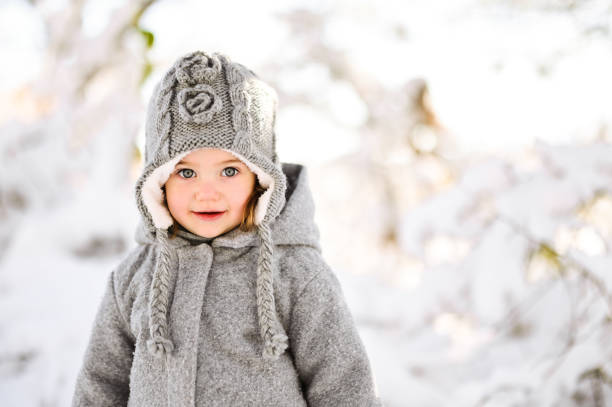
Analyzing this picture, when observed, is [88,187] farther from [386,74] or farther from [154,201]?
[154,201]

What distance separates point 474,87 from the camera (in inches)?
97.0

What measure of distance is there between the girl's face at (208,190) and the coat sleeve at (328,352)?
24cm

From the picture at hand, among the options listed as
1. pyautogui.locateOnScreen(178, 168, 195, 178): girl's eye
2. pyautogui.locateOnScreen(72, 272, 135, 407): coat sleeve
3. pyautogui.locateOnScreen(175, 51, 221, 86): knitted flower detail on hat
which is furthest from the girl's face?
pyautogui.locateOnScreen(72, 272, 135, 407): coat sleeve

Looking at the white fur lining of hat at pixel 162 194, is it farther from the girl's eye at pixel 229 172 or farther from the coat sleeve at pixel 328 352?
the coat sleeve at pixel 328 352

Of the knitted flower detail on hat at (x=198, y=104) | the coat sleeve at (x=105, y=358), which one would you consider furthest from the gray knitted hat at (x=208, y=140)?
the coat sleeve at (x=105, y=358)

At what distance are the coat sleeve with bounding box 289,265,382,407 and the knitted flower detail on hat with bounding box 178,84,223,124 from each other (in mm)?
410

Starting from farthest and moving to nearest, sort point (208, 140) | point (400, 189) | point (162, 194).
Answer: point (400, 189), point (162, 194), point (208, 140)

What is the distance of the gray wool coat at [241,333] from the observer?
1.01m

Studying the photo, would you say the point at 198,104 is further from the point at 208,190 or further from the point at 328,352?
the point at 328,352

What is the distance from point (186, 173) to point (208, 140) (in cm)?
10

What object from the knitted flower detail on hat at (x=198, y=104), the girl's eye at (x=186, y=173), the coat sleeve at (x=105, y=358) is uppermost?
the knitted flower detail on hat at (x=198, y=104)

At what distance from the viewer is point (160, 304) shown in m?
1.03

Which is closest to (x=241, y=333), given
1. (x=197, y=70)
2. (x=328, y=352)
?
(x=328, y=352)

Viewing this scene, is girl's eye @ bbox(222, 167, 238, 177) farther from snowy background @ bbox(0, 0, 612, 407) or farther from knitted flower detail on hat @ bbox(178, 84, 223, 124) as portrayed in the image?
snowy background @ bbox(0, 0, 612, 407)
